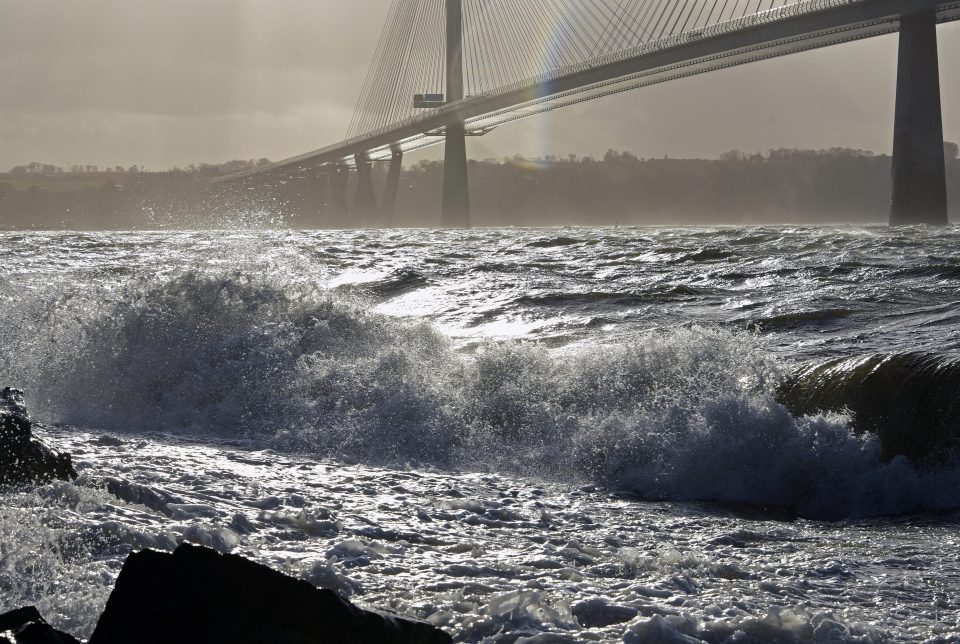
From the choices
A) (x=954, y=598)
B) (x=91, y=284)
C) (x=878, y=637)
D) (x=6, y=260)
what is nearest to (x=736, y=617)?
(x=878, y=637)

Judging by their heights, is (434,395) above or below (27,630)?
below

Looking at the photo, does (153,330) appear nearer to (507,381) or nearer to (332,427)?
(332,427)

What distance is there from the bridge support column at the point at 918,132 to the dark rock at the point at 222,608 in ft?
108

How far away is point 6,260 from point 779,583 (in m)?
14.4

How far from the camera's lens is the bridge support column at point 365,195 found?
57594 millimetres

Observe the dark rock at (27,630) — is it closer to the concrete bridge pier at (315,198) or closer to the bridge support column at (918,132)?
the bridge support column at (918,132)

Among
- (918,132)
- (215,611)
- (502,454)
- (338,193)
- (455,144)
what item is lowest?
(502,454)

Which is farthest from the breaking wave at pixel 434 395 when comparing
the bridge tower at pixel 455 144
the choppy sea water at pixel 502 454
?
the bridge tower at pixel 455 144

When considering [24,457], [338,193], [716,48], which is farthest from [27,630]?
[338,193]

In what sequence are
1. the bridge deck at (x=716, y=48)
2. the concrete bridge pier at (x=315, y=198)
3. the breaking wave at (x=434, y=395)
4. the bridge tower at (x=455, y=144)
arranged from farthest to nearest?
1. the concrete bridge pier at (x=315, y=198)
2. the bridge tower at (x=455, y=144)
3. the bridge deck at (x=716, y=48)
4. the breaking wave at (x=434, y=395)

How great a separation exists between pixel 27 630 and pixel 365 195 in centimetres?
5757

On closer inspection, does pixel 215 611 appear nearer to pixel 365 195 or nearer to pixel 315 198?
pixel 365 195

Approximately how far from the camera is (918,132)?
102 feet

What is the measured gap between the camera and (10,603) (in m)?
2.56
